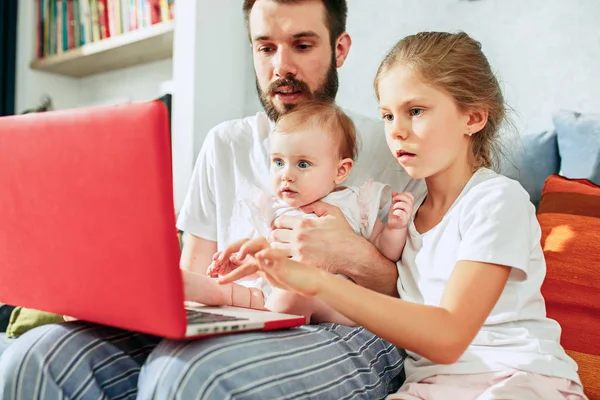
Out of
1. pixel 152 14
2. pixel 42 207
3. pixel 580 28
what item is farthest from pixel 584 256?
pixel 152 14

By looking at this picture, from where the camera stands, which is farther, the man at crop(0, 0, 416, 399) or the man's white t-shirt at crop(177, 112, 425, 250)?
the man's white t-shirt at crop(177, 112, 425, 250)

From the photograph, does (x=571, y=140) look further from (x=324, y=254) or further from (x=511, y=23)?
(x=324, y=254)

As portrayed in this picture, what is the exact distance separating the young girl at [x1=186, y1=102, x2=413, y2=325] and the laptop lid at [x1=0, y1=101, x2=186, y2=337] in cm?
41

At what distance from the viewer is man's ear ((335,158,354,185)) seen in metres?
1.35

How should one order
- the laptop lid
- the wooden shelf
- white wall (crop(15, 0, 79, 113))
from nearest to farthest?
the laptop lid
the wooden shelf
white wall (crop(15, 0, 79, 113))

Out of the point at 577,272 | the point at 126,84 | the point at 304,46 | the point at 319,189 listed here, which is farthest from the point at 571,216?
the point at 126,84

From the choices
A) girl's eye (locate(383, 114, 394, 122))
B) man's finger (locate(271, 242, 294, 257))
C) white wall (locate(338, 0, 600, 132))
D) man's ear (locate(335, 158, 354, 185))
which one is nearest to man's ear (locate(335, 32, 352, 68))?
white wall (locate(338, 0, 600, 132))

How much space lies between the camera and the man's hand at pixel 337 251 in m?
1.23

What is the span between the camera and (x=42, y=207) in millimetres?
840

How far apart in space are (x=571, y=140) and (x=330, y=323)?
694 millimetres

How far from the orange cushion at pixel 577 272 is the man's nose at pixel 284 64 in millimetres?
694

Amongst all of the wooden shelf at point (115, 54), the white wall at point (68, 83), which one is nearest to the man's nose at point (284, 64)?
the wooden shelf at point (115, 54)

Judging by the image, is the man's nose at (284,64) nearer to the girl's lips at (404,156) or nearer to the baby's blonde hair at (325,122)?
the baby's blonde hair at (325,122)

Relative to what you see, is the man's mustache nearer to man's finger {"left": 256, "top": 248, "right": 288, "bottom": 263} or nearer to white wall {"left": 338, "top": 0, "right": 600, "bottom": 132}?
white wall {"left": 338, "top": 0, "right": 600, "bottom": 132}
